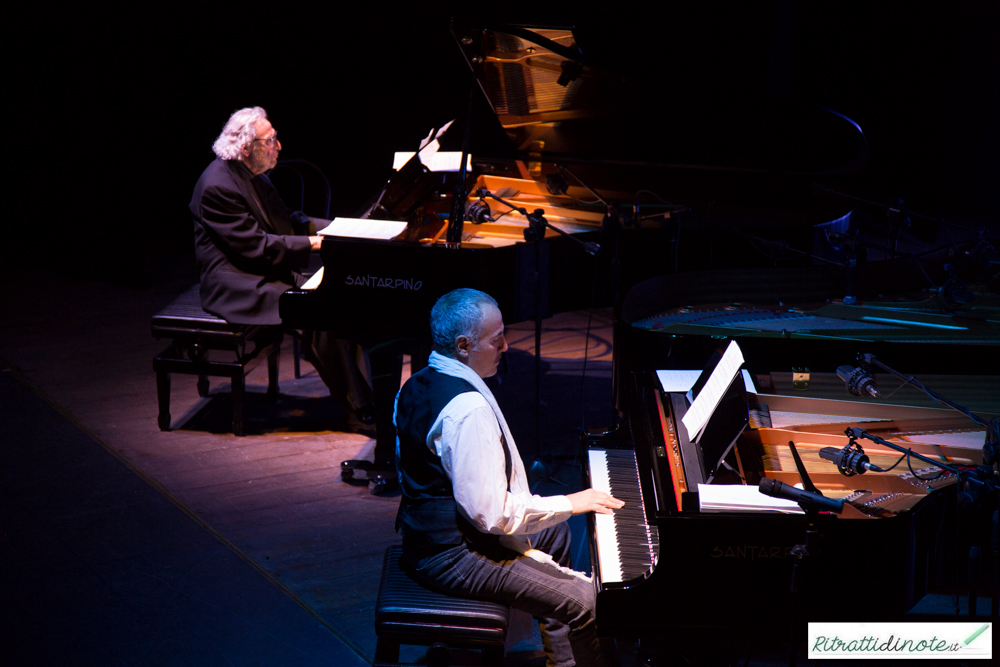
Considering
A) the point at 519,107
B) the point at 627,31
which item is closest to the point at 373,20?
the point at 627,31

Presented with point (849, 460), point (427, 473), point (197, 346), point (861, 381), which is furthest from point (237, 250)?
point (849, 460)

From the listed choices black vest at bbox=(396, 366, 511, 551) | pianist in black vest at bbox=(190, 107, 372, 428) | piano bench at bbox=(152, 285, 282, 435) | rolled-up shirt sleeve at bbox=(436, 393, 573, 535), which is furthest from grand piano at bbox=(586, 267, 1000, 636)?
piano bench at bbox=(152, 285, 282, 435)

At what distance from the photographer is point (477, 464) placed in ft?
8.59

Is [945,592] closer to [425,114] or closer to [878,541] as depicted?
[878,541]

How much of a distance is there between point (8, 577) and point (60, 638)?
0.56m

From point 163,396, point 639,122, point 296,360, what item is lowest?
point 296,360

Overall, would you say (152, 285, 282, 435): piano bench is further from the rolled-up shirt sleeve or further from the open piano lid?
the rolled-up shirt sleeve

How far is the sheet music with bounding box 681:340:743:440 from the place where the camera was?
9.04 ft

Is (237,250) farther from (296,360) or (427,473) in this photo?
(427,473)

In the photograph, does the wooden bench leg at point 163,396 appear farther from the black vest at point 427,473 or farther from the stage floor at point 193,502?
the black vest at point 427,473

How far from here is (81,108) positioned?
7750 millimetres

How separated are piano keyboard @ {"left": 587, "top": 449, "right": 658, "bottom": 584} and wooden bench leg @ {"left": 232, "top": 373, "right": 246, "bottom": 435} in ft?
8.28

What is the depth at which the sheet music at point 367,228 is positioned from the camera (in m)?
4.90

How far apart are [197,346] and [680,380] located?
2830 mm
